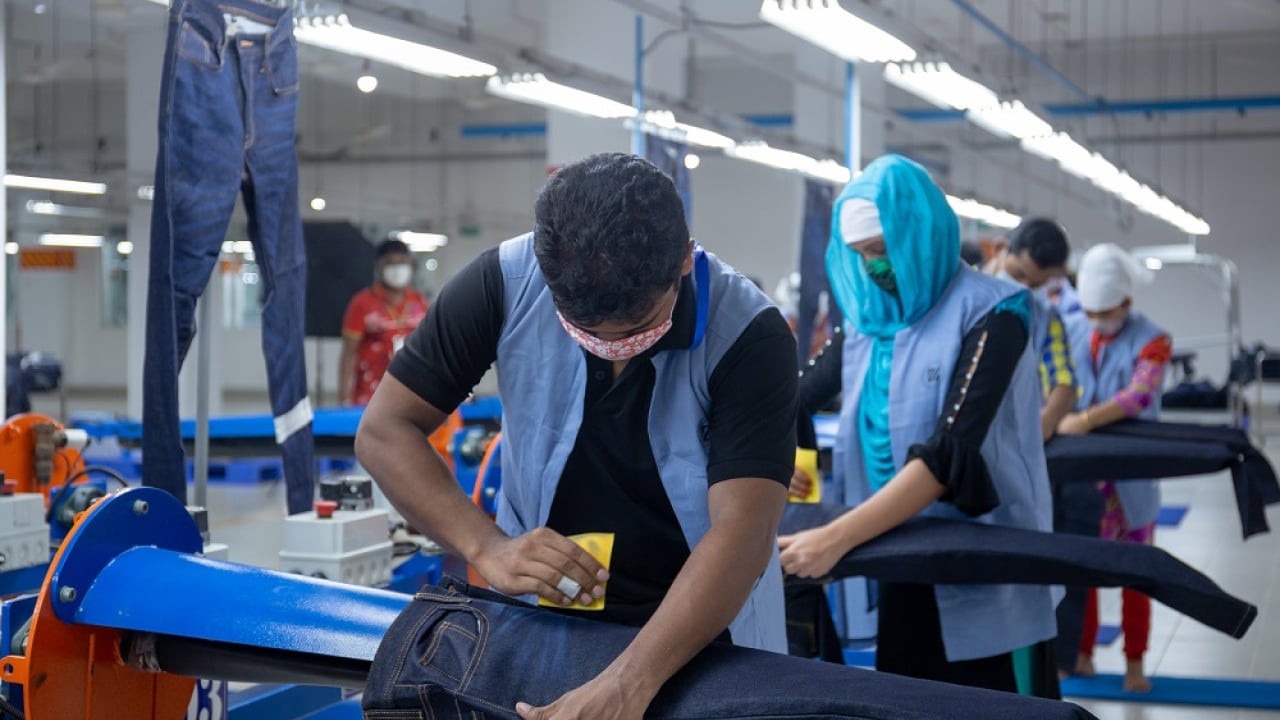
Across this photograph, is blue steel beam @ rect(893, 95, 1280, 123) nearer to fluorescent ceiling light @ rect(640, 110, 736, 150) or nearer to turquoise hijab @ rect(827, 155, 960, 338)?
fluorescent ceiling light @ rect(640, 110, 736, 150)

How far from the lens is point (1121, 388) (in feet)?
15.3

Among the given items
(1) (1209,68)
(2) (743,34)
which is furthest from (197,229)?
(1) (1209,68)

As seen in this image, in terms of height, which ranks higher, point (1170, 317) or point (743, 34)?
point (743, 34)

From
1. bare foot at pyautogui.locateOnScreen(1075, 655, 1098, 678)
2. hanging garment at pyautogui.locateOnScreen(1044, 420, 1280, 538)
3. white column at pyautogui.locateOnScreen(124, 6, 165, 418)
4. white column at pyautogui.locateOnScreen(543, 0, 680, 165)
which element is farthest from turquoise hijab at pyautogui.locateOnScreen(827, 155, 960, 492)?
white column at pyautogui.locateOnScreen(124, 6, 165, 418)

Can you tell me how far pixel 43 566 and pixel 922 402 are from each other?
175 cm

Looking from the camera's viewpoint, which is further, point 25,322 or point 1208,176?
point 25,322

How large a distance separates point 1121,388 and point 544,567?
12.1ft

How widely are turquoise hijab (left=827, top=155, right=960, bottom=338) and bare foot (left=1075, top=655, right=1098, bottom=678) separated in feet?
8.61

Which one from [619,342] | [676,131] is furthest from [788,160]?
[619,342]

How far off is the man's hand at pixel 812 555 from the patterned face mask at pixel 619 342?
2.92ft

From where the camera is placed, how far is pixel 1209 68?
15.7m

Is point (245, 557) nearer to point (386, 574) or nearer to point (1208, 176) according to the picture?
point (386, 574)

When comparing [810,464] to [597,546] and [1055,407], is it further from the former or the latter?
[1055,407]

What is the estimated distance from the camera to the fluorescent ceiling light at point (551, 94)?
215 inches
